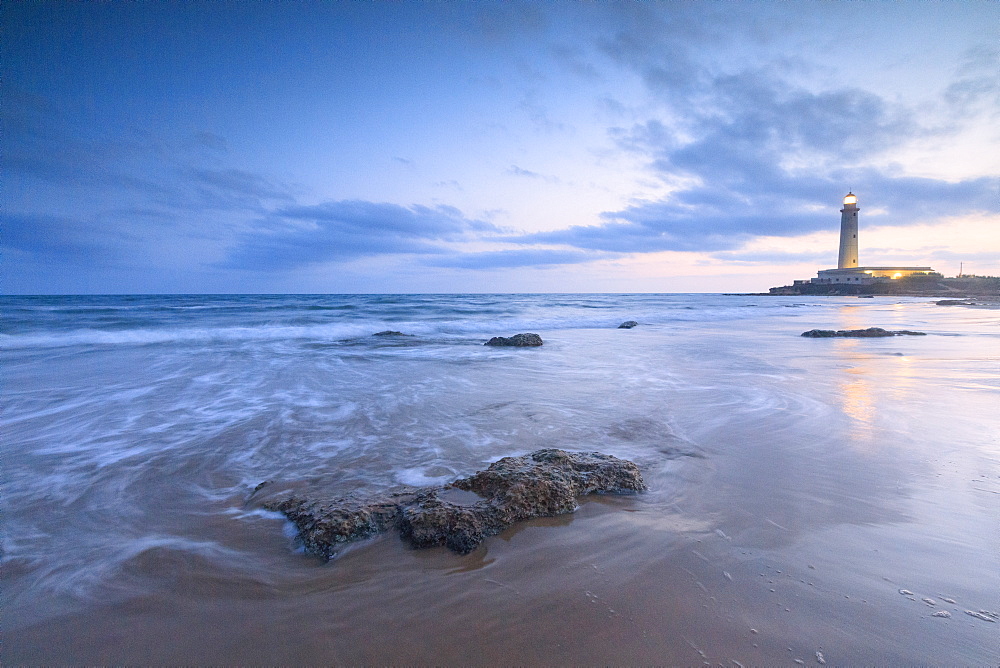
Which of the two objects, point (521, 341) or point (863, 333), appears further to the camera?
point (863, 333)

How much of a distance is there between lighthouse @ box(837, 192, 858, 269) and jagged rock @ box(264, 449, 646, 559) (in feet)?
235

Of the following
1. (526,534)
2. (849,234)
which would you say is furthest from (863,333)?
(849,234)

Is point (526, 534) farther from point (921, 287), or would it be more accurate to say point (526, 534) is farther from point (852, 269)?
point (921, 287)

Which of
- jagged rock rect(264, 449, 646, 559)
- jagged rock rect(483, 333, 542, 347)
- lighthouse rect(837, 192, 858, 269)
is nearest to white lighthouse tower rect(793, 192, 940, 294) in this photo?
lighthouse rect(837, 192, 858, 269)

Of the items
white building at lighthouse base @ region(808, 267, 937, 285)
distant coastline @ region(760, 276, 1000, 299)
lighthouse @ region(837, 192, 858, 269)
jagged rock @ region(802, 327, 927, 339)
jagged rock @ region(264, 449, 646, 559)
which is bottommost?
jagged rock @ region(264, 449, 646, 559)

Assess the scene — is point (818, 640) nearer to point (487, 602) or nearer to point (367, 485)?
point (487, 602)

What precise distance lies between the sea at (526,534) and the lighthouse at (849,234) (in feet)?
213

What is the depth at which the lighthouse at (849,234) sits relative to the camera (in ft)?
183

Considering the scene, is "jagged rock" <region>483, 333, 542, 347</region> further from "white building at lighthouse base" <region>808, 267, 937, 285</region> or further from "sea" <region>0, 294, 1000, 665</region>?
"white building at lighthouse base" <region>808, 267, 937, 285</region>

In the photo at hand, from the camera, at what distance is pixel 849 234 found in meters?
57.5

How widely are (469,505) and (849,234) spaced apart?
7410 cm

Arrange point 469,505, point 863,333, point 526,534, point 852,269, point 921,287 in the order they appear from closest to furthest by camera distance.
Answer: point 526,534, point 469,505, point 863,333, point 921,287, point 852,269

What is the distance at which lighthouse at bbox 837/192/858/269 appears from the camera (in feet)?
183

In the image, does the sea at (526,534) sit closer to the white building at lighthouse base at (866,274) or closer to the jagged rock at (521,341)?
the jagged rock at (521,341)
